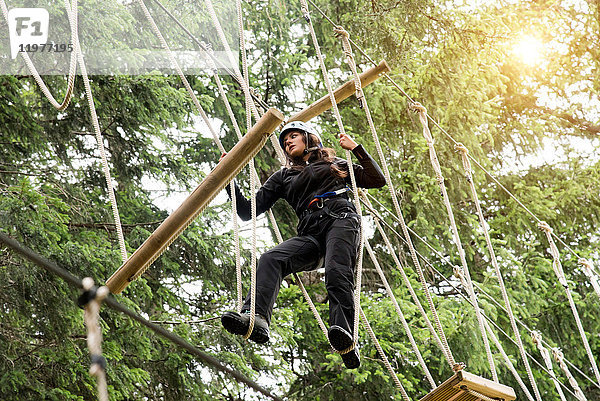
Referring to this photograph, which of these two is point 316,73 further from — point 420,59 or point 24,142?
point 24,142

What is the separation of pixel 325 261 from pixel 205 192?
2.50ft

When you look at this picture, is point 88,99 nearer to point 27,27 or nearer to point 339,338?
point 339,338

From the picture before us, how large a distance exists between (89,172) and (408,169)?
288cm

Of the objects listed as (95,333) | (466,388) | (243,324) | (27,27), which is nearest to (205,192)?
(243,324)

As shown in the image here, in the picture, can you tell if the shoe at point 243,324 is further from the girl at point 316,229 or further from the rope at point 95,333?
the rope at point 95,333

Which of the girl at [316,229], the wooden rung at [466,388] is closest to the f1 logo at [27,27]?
the girl at [316,229]

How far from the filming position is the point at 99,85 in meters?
6.14

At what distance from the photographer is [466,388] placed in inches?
118

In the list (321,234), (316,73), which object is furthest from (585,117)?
(321,234)

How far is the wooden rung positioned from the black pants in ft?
1.42

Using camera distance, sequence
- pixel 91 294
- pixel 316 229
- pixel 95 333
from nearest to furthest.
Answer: pixel 95 333 < pixel 91 294 < pixel 316 229

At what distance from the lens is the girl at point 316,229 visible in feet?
9.59

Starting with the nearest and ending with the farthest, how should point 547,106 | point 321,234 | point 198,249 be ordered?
point 321,234 → point 198,249 → point 547,106

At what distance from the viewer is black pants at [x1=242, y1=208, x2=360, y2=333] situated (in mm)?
2959
